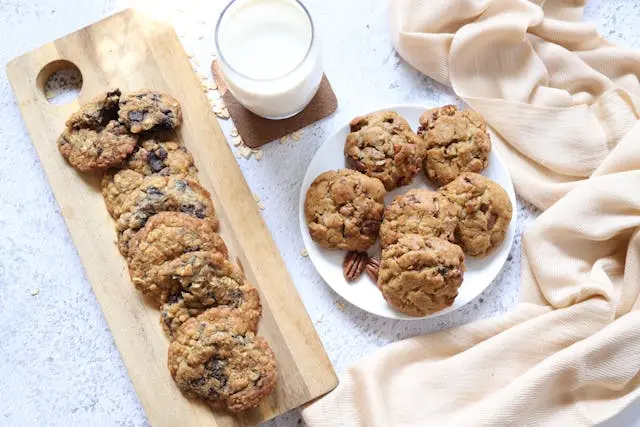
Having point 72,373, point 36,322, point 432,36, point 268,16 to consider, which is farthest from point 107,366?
point 432,36

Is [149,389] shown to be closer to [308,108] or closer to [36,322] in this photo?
[36,322]

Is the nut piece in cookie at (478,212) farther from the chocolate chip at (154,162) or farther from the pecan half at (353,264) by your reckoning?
the chocolate chip at (154,162)

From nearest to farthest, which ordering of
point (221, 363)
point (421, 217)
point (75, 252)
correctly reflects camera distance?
point (221, 363) < point (421, 217) < point (75, 252)

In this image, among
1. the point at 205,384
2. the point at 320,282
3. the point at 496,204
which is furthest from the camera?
the point at 320,282

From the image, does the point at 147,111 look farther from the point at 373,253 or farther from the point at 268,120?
the point at 373,253

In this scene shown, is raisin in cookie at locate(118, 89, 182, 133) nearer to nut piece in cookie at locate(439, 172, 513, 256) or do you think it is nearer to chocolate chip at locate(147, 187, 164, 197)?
chocolate chip at locate(147, 187, 164, 197)

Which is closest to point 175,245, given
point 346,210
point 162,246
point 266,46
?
point 162,246

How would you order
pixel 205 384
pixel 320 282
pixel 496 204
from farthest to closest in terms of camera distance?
pixel 320 282, pixel 496 204, pixel 205 384
